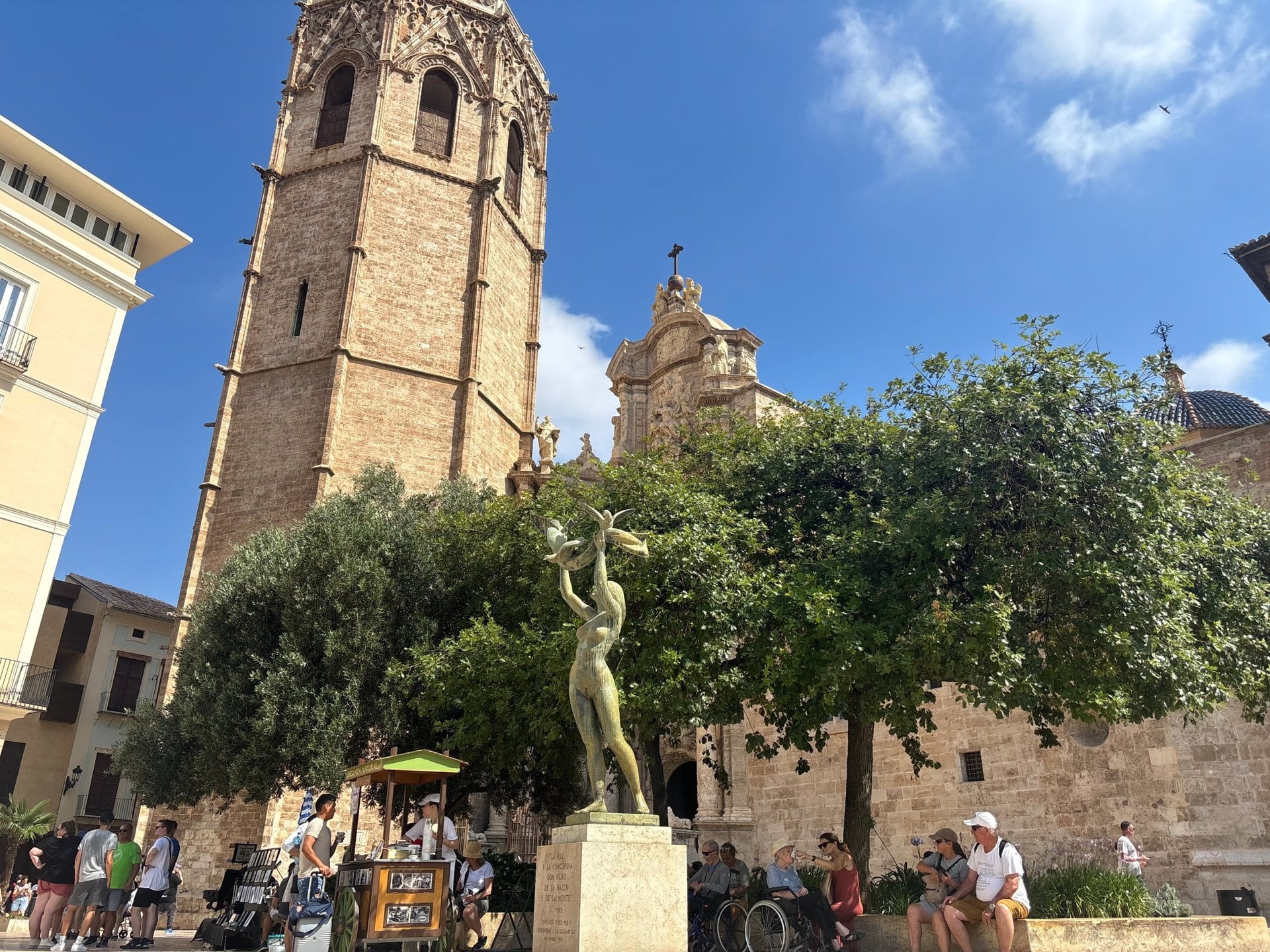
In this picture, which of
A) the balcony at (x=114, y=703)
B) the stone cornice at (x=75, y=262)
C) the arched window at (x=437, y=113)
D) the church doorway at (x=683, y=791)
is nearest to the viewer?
the stone cornice at (x=75, y=262)

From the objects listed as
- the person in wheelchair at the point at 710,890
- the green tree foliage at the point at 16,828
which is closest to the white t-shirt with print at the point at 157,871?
the person in wheelchair at the point at 710,890

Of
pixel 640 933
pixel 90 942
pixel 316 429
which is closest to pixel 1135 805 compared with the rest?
pixel 640 933

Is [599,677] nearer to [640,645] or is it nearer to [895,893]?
[640,645]

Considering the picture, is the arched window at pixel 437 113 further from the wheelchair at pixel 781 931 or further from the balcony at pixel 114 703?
the wheelchair at pixel 781 931

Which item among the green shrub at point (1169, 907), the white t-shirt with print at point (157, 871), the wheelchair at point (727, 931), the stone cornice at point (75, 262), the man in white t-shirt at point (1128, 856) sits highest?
the stone cornice at point (75, 262)

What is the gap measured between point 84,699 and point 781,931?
91.2ft

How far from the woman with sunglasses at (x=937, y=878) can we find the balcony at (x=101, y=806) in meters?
26.4

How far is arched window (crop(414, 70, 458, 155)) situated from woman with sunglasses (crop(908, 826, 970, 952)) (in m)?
25.8

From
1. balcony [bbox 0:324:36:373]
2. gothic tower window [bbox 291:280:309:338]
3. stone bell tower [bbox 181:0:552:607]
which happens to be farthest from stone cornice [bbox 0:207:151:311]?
gothic tower window [bbox 291:280:309:338]

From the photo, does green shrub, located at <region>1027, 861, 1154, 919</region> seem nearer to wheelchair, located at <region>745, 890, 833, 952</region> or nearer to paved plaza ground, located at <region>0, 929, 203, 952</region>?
wheelchair, located at <region>745, 890, 833, 952</region>

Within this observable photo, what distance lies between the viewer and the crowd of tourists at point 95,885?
10.1 metres

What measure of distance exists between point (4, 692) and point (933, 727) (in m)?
14.9

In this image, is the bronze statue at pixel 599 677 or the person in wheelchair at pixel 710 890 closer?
the bronze statue at pixel 599 677

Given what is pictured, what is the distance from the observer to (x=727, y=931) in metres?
10.1
